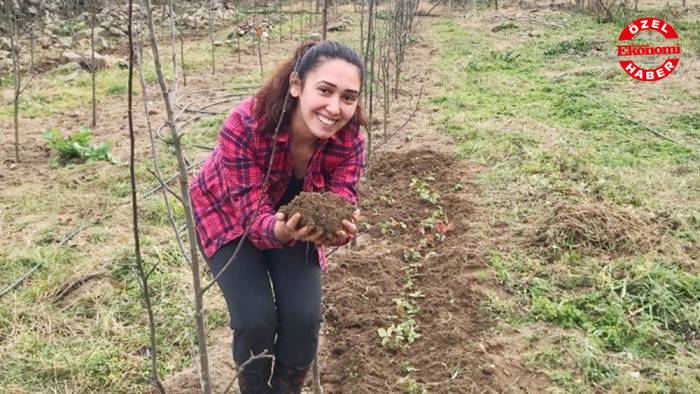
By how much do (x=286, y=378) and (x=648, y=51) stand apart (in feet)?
29.0

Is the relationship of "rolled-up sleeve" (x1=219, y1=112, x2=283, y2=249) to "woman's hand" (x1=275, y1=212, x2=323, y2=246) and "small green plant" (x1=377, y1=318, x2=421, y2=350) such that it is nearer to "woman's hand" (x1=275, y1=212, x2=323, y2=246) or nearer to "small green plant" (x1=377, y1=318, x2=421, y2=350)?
"woman's hand" (x1=275, y1=212, x2=323, y2=246)

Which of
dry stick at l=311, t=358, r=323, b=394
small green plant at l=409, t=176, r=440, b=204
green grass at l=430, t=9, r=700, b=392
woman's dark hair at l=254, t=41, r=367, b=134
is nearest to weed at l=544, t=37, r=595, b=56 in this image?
green grass at l=430, t=9, r=700, b=392

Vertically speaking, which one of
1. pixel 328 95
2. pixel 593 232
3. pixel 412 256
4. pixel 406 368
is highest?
pixel 328 95

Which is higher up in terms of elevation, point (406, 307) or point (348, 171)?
point (348, 171)

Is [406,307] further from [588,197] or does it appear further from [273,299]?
[588,197]

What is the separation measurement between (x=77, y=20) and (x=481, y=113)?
12.8m

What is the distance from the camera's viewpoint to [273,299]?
1880mm

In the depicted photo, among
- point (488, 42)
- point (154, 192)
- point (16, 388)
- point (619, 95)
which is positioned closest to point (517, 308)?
point (16, 388)

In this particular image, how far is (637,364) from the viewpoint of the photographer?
7.91ft

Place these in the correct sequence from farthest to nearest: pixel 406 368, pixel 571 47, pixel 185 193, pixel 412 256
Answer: pixel 571 47 < pixel 412 256 < pixel 406 368 < pixel 185 193

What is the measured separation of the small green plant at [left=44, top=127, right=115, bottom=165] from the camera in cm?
506

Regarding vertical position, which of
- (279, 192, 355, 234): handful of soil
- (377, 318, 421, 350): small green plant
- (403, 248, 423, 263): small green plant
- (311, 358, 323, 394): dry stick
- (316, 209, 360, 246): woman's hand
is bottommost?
(377, 318, 421, 350): small green plant

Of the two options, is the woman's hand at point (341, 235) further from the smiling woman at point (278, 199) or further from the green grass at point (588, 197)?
the green grass at point (588, 197)

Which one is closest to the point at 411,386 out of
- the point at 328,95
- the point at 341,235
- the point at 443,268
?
the point at 341,235
